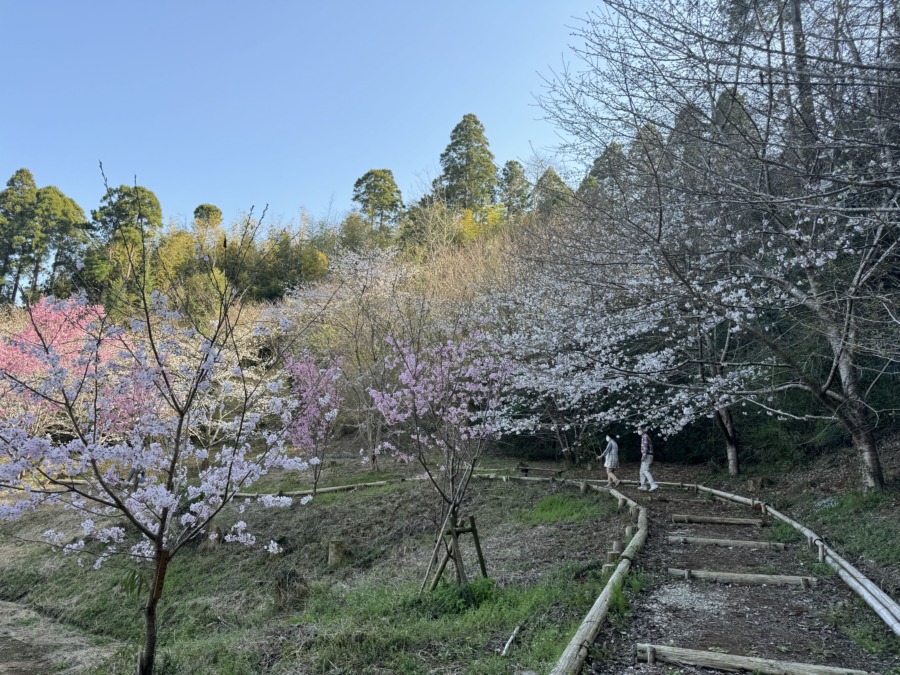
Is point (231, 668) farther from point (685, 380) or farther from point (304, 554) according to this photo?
point (685, 380)

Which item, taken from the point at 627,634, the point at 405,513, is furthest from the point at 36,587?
the point at 627,634

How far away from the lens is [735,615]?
382cm

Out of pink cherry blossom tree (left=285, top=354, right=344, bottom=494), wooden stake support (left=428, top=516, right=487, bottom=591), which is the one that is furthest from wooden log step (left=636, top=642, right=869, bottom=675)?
pink cherry blossom tree (left=285, top=354, right=344, bottom=494)

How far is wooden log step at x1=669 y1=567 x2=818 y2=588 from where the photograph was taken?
4.37m

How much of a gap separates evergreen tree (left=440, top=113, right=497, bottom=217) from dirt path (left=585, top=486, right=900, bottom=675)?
842 inches

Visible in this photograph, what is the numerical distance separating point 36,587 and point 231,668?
734cm

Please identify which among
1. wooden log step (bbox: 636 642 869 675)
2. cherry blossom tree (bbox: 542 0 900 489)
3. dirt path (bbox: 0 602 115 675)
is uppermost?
cherry blossom tree (bbox: 542 0 900 489)

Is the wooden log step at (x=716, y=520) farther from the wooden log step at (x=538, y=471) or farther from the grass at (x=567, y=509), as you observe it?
the wooden log step at (x=538, y=471)

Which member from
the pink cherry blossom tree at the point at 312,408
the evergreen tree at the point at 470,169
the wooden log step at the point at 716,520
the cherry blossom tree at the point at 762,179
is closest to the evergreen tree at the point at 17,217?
the pink cherry blossom tree at the point at 312,408

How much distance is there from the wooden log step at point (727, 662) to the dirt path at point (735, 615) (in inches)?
1.8

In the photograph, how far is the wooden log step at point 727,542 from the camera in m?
5.64

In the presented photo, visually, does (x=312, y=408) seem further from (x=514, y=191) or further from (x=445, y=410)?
(x=514, y=191)

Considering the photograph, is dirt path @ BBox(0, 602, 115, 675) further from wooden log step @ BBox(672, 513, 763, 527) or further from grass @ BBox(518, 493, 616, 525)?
wooden log step @ BBox(672, 513, 763, 527)

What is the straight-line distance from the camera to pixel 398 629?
3.88 meters
